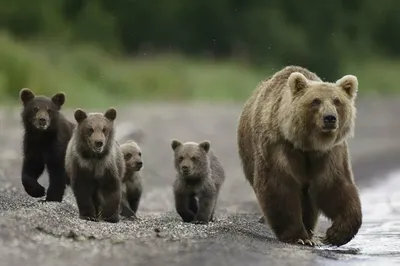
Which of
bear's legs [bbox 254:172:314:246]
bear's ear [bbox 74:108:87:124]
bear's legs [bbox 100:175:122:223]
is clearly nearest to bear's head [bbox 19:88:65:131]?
bear's ear [bbox 74:108:87:124]

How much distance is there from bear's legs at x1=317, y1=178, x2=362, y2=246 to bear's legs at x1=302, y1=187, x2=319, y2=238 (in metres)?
0.22

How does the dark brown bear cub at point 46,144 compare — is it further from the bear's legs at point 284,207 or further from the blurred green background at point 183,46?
the blurred green background at point 183,46

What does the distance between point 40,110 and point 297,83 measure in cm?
264

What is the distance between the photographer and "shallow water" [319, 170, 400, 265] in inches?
327

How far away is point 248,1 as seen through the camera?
1783 inches

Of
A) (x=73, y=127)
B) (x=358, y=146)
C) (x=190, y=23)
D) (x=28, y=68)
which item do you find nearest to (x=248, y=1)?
(x=190, y=23)

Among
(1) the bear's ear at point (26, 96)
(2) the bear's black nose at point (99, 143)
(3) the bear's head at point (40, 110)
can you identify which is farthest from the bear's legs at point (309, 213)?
(1) the bear's ear at point (26, 96)

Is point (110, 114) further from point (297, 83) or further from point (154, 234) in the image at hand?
point (297, 83)

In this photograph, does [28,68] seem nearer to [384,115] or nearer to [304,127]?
[384,115]

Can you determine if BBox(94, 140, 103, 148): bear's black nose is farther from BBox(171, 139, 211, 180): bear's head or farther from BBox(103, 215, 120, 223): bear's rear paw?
BBox(171, 139, 211, 180): bear's head

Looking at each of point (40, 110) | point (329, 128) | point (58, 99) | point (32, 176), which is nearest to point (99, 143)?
point (40, 110)

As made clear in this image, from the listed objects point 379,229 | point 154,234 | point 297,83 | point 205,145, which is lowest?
point 154,234

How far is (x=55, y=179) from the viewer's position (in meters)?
10.1

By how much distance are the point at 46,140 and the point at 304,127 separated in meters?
2.85
